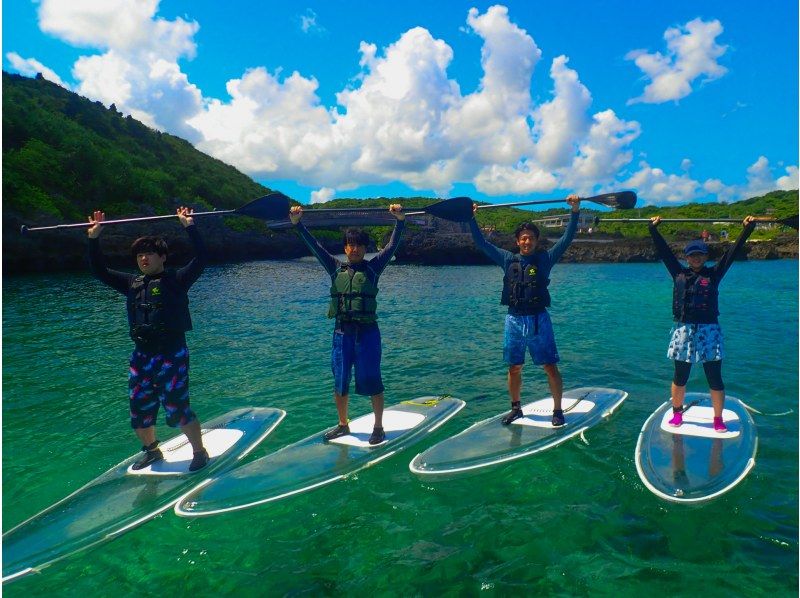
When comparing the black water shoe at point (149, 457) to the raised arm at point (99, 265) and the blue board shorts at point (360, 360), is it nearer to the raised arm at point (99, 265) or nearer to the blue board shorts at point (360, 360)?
the raised arm at point (99, 265)

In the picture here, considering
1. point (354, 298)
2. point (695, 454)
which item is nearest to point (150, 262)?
point (354, 298)

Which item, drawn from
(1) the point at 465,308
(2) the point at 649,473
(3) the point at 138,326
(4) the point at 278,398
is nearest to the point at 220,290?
(1) the point at 465,308

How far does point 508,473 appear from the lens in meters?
5.65

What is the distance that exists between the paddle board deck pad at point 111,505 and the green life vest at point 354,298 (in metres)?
2.32

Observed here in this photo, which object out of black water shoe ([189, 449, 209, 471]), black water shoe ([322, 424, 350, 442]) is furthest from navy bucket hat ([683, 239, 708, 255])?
black water shoe ([189, 449, 209, 471])

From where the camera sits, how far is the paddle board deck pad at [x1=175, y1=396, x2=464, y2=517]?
4.92 metres

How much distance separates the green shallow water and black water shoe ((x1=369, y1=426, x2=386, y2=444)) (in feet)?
1.19

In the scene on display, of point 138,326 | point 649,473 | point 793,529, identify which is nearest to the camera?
point 793,529

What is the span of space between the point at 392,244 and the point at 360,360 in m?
1.55

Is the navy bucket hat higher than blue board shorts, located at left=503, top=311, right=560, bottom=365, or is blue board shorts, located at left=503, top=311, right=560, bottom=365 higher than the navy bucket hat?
the navy bucket hat

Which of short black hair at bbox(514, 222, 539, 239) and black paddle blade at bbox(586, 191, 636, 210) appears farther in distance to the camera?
black paddle blade at bbox(586, 191, 636, 210)

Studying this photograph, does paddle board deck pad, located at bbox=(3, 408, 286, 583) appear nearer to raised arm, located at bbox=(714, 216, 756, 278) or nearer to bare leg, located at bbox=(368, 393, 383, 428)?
bare leg, located at bbox=(368, 393, 383, 428)

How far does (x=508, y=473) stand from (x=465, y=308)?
17.8m

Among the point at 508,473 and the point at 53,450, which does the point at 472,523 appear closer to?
the point at 508,473
